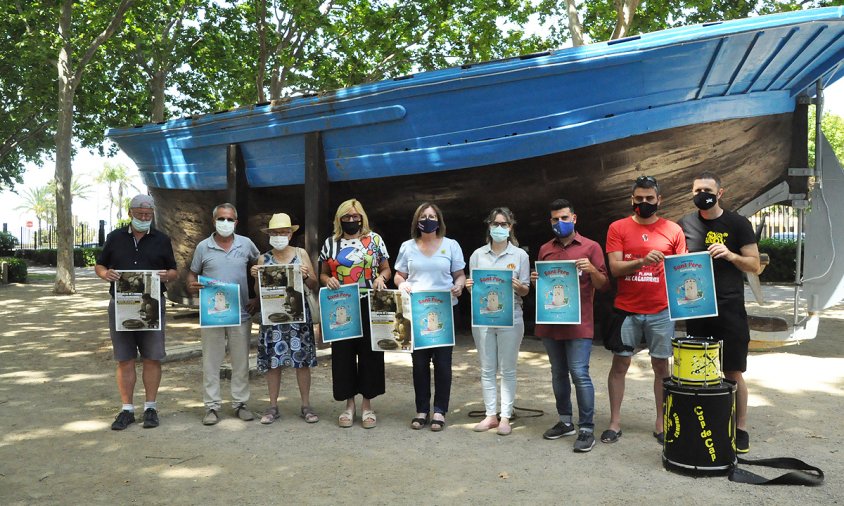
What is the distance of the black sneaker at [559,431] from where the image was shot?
14.7ft

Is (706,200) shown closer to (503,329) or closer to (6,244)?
(503,329)

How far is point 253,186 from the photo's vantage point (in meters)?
8.88

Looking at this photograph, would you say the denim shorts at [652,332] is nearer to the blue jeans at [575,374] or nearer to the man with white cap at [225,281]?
the blue jeans at [575,374]

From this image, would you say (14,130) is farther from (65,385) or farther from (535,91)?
(535,91)

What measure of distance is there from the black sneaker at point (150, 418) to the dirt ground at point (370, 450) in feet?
0.22

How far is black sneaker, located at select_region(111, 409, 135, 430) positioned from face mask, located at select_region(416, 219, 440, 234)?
244 cm

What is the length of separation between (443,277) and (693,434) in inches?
71.9

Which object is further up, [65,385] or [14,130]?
[14,130]

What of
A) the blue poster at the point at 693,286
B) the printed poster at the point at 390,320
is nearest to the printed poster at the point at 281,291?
the printed poster at the point at 390,320

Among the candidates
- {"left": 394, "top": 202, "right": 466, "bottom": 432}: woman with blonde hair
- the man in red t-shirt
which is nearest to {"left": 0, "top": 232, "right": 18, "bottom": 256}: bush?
{"left": 394, "top": 202, "right": 466, "bottom": 432}: woman with blonde hair

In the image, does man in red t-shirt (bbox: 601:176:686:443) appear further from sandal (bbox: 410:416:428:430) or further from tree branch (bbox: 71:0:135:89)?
tree branch (bbox: 71:0:135:89)

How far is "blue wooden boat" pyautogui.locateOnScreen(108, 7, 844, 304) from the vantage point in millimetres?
6281

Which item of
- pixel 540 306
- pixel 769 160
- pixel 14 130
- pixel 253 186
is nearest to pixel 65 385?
pixel 253 186

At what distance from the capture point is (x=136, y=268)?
15.7ft
